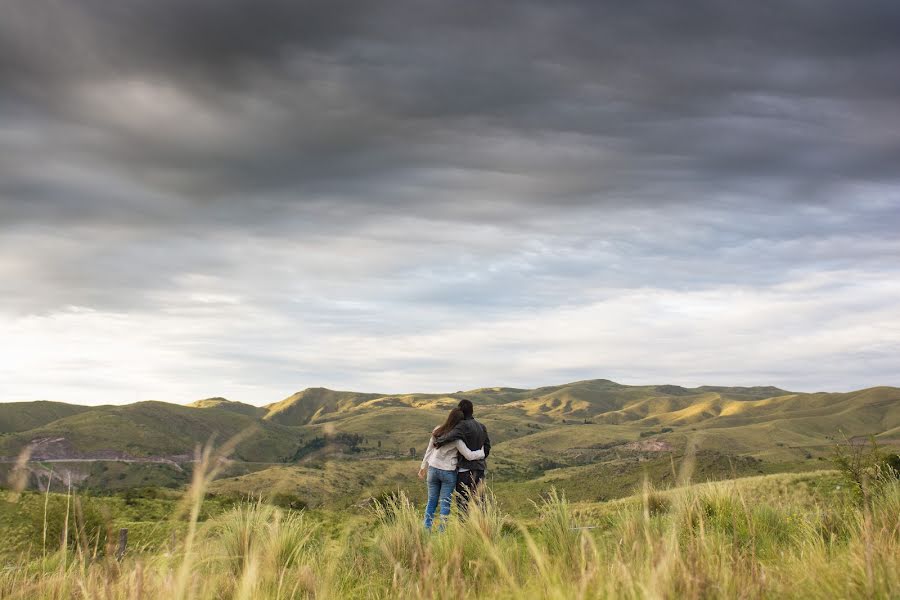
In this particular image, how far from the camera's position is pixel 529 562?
6832 mm

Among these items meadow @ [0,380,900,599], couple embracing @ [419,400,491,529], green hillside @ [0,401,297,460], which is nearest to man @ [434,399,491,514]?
couple embracing @ [419,400,491,529]

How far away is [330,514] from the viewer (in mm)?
23266

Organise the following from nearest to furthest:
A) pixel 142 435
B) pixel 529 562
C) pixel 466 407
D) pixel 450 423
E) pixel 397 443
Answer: pixel 529 562, pixel 450 423, pixel 466 407, pixel 142 435, pixel 397 443

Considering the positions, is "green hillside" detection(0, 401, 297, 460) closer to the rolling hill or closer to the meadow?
the rolling hill

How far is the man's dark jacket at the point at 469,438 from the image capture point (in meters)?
11.3

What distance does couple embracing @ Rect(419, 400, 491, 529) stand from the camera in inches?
445

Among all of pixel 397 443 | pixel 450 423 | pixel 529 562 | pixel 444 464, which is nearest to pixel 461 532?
pixel 529 562

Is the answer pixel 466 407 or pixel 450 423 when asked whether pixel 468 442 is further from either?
pixel 466 407

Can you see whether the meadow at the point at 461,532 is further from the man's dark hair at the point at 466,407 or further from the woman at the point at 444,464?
the man's dark hair at the point at 466,407

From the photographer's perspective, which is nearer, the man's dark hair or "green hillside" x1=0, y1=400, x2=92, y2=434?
the man's dark hair

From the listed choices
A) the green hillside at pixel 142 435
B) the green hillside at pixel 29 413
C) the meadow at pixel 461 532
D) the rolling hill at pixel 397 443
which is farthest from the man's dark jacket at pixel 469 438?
the green hillside at pixel 29 413

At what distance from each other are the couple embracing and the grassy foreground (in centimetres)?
176

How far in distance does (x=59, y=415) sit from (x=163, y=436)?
2609 inches

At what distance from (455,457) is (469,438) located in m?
0.49
